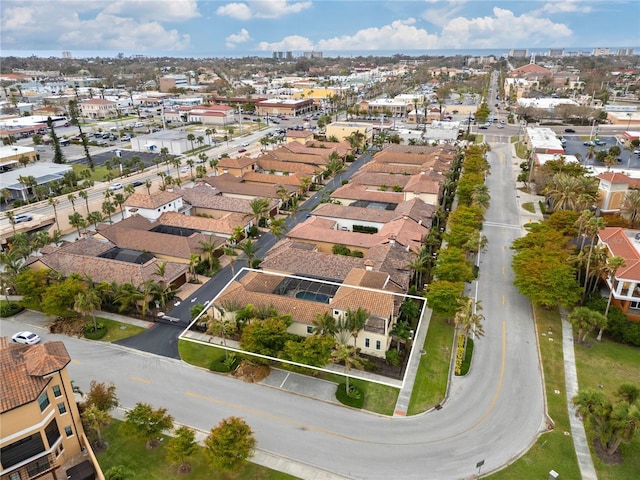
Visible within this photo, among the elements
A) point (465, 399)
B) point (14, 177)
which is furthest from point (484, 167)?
point (14, 177)

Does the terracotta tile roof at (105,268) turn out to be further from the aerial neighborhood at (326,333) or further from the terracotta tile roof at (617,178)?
the terracotta tile roof at (617,178)

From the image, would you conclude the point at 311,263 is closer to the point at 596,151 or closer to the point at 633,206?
the point at 633,206

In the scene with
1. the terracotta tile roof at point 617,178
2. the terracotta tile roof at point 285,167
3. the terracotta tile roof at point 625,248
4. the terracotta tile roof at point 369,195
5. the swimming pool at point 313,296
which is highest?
the terracotta tile roof at point 617,178

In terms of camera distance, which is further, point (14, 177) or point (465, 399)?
point (14, 177)

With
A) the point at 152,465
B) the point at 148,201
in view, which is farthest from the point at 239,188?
the point at 152,465

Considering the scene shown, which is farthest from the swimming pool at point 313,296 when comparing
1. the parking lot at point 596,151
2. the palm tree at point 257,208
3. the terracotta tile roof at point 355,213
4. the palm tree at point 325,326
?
the parking lot at point 596,151

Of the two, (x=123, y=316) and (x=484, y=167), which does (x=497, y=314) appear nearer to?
(x=123, y=316)
